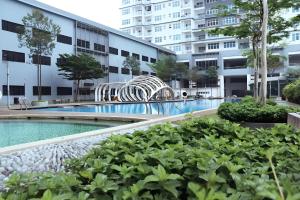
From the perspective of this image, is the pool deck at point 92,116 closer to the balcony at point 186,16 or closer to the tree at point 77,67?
the tree at point 77,67

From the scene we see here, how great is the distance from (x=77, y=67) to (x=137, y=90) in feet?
26.3

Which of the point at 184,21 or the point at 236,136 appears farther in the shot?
the point at 184,21

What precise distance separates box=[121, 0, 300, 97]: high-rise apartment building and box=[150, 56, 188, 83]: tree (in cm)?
606

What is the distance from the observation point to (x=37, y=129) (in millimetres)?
13164

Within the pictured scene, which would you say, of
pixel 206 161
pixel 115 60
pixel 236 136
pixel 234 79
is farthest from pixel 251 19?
pixel 234 79

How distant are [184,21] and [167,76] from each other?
20.6m

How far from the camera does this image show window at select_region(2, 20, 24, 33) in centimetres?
3316

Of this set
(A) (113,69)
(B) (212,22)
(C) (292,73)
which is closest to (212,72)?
(C) (292,73)

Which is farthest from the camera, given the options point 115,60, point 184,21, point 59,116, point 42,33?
point 184,21

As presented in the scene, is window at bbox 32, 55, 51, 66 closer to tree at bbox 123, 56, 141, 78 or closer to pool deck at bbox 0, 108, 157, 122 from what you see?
tree at bbox 123, 56, 141, 78

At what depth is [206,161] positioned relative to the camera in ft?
6.78

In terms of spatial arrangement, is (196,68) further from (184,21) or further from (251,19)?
(251,19)

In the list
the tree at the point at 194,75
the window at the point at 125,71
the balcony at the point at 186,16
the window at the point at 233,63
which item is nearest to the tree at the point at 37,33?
the window at the point at 125,71

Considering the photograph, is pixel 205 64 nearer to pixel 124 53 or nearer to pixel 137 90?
pixel 124 53
